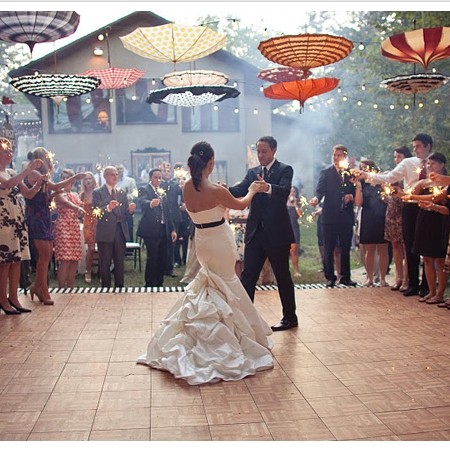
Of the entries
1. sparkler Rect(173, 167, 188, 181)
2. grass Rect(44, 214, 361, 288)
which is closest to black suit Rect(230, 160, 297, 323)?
sparkler Rect(173, 167, 188, 181)

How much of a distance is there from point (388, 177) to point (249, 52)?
28.6m

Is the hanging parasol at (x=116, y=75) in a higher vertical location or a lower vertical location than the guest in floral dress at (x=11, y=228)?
higher

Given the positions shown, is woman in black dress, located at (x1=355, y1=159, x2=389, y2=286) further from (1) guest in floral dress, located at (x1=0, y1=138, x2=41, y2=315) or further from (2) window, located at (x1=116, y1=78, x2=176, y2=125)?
(2) window, located at (x1=116, y1=78, x2=176, y2=125)

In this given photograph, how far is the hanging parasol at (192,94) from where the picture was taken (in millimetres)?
7137

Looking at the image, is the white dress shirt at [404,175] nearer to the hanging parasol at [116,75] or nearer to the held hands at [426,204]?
the held hands at [426,204]

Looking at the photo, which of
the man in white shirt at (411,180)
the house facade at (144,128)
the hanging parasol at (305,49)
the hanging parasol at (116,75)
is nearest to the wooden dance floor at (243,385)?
the man in white shirt at (411,180)

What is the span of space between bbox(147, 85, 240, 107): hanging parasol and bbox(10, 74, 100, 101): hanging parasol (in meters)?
0.94

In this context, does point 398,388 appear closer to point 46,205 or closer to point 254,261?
point 254,261

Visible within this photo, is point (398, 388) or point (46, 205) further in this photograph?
point (46, 205)

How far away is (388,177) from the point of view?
7.62m

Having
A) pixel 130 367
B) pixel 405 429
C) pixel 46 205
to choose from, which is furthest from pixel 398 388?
pixel 46 205

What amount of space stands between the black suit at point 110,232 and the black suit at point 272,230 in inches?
108

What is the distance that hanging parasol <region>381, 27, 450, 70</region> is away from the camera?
21.9ft

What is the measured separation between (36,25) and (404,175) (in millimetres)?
4562
